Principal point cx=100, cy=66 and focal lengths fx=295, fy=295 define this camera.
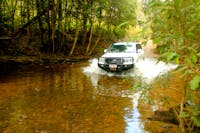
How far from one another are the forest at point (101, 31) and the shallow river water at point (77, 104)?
1.39m

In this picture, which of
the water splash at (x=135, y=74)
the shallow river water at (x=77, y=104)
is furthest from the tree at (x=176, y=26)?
the water splash at (x=135, y=74)

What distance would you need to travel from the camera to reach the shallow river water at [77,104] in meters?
6.58

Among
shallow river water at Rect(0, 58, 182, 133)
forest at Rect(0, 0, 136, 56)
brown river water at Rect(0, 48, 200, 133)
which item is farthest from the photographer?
forest at Rect(0, 0, 136, 56)

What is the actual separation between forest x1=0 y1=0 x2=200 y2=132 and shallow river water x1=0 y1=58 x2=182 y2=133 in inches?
54.7

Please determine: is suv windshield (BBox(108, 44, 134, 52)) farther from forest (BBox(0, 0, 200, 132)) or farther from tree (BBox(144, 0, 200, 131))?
tree (BBox(144, 0, 200, 131))

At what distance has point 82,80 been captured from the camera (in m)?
12.6

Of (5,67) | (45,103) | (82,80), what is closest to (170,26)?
(45,103)

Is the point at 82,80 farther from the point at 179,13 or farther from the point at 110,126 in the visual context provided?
the point at 179,13

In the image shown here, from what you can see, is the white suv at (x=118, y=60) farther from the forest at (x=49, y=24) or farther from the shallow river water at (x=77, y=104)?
the forest at (x=49, y=24)

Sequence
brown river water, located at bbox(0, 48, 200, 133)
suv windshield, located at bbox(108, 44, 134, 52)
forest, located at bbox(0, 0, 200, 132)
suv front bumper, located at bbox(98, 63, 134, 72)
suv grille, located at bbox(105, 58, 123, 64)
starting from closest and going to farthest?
forest, located at bbox(0, 0, 200, 132), brown river water, located at bbox(0, 48, 200, 133), suv front bumper, located at bbox(98, 63, 134, 72), suv grille, located at bbox(105, 58, 123, 64), suv windshield, located at bbox(108, 44, 134, 52)

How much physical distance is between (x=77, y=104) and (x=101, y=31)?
53.5 feet

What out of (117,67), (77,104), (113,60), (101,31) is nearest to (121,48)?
(113,60)

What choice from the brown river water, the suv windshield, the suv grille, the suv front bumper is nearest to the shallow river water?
the brown river water

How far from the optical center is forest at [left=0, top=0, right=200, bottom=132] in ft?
11.3
